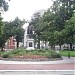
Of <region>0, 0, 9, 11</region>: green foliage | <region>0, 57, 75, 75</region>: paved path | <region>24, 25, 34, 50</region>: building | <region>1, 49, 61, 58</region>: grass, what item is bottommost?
<region>0, 57, 75, 75</region>: paved path

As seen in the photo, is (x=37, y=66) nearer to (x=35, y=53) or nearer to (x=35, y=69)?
(x=35, y=69)

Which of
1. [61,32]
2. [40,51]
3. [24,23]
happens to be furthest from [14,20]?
[61,32]

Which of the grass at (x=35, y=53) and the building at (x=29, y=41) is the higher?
the building at (x=29, y=41)

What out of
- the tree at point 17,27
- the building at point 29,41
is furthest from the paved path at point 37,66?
the tree at point 17,27

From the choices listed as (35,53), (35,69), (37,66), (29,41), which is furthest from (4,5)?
(29,41)

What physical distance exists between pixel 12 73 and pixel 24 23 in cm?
6723

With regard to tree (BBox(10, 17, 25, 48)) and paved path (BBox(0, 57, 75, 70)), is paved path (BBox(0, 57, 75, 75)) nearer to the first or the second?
paved path (BBox(0, 57, 75, 70))

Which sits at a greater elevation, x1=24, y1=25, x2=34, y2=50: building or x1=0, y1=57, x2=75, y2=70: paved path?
x1=24, y1=25, x2=34, y2=50: building

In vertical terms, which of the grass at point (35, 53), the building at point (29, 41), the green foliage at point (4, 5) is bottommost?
the grass at point (35, 53)

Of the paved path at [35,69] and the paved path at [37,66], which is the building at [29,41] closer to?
the paved path at [37,66]

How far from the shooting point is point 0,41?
72.9 metres

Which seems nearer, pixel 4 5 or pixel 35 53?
pixel 4 5

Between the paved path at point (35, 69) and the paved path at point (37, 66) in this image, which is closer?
the paved path at point (35, 69)

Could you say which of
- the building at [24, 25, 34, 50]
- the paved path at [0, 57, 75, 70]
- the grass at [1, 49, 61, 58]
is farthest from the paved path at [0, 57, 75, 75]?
the building at [24, 25, 34, 50]
